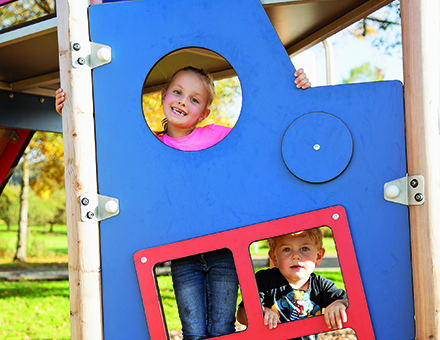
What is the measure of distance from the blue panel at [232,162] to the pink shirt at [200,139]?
0.34 m

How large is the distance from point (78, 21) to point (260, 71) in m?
0.80

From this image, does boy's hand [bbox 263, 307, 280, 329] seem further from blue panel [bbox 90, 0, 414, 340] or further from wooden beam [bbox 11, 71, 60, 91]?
wooden beam [bbox 11, 71, 60, 91]

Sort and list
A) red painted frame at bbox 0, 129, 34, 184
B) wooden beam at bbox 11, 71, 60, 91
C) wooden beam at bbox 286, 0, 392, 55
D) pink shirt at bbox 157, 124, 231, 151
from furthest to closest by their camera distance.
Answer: red painted frame at bbox 0, 129, 34, 184
wooden beam at bbox 11, 71, 60, 91
wooden beam at bbox 286, 0, 392, 55
pink shirt at bbox 157, 124, 231, 151

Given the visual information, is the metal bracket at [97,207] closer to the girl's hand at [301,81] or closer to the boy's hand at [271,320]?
the boy's hand at [271,320]

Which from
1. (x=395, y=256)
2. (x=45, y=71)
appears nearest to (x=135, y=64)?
(x=395, y=256)

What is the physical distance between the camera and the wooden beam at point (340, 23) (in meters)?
2.24

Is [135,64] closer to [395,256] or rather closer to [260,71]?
[260,71]

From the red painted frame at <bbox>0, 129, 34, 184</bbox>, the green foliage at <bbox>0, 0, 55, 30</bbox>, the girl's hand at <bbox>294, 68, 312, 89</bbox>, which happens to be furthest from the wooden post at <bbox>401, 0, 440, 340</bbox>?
the red painted frame at <bbox>0, 129, 34, 184</bbox>

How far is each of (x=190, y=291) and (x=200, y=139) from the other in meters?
0.72

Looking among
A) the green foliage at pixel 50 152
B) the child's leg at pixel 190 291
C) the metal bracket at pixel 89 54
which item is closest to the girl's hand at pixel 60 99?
the metal bracket at pixel 89 54

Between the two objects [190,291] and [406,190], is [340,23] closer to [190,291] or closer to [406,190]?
[406,190]

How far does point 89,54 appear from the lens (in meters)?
1.82

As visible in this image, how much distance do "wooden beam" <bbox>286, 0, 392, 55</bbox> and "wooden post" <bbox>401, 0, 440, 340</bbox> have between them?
653 millimetres

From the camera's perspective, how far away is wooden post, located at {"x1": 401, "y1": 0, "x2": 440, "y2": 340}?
154 centimetres
